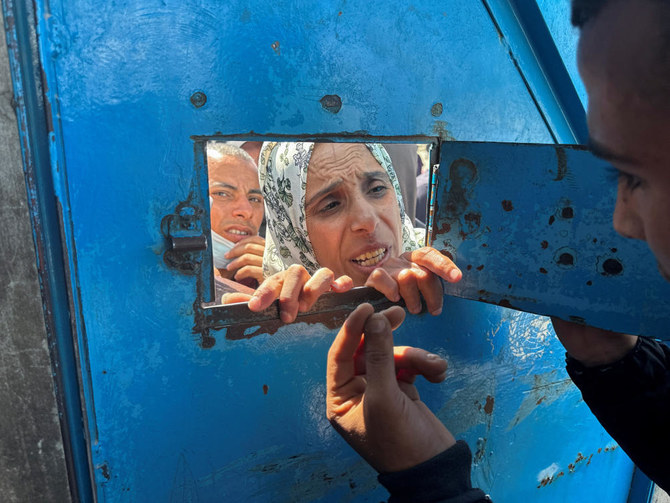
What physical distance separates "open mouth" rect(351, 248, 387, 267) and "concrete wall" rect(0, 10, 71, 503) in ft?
3.52

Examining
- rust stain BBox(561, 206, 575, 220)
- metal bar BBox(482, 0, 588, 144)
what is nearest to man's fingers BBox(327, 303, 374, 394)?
rust stain BBox(561, 206, 575, 220)

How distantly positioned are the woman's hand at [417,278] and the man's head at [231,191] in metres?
1.89

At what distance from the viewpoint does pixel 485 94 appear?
4.00ft

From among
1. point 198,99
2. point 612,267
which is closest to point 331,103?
point 198,99

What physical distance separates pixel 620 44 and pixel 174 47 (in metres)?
0.72

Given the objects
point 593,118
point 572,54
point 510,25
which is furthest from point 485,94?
point 593,118

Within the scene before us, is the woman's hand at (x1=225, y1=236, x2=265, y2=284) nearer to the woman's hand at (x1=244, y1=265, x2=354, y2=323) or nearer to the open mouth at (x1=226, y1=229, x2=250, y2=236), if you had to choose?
the open mouth at (x1=226, y1=229, x2=250, y2=236)

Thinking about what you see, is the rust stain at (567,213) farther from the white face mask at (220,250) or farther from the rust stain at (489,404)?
the white face mask at (220,250)

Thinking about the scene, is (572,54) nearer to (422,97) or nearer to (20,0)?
(422,97)

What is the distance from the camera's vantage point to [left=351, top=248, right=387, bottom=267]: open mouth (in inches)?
66.7

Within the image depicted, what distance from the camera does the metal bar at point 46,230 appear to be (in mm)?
735

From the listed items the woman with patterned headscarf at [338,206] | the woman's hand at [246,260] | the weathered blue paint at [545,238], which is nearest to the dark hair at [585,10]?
the weathered blue paint at [545,238]

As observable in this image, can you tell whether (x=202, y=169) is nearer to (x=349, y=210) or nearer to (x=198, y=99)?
(x=198, y=99)

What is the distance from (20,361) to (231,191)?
215 cm
